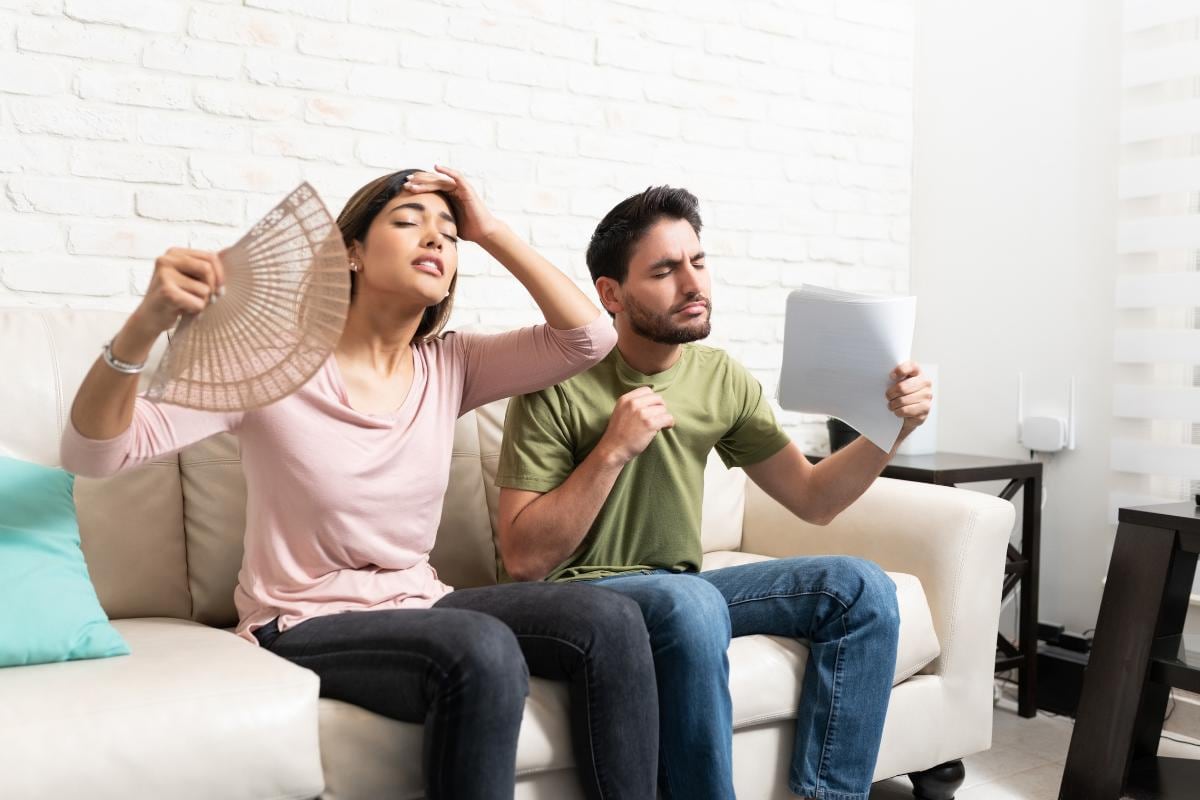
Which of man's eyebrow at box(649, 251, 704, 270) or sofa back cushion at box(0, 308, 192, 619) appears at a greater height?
man's eyebrow at box(649, 251, 704, 270)

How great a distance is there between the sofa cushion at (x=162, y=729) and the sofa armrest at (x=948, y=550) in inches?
45.2

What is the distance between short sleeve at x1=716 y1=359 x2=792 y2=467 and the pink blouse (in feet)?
1.84

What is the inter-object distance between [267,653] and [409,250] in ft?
1.92

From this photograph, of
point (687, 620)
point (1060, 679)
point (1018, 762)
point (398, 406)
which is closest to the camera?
point (687, 620)

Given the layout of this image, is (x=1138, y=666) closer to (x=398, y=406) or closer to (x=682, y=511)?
(x=682, y=511)

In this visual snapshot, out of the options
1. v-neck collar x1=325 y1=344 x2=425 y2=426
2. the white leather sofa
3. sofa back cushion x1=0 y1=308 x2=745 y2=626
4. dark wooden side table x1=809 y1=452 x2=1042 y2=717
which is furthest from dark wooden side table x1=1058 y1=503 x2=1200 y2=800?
sofa back cushion x1=0 y1=308 x2=745 y2=626

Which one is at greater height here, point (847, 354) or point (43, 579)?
point (847, 354)

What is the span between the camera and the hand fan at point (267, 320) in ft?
4.18

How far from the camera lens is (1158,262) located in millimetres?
2602

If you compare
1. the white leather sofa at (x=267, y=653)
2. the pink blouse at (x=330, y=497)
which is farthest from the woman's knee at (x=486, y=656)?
the pink blouse at (x=330, y=497)

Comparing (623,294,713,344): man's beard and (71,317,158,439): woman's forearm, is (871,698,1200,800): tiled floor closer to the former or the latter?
(623,294,713,344): man's beard

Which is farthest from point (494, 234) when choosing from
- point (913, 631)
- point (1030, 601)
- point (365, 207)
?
point (1030, 601)

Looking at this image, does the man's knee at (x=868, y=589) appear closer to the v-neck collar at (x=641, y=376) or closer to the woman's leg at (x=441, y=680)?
the v-neck collar at (x=641, y=376)

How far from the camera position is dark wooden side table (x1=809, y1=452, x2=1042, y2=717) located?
2613mm
